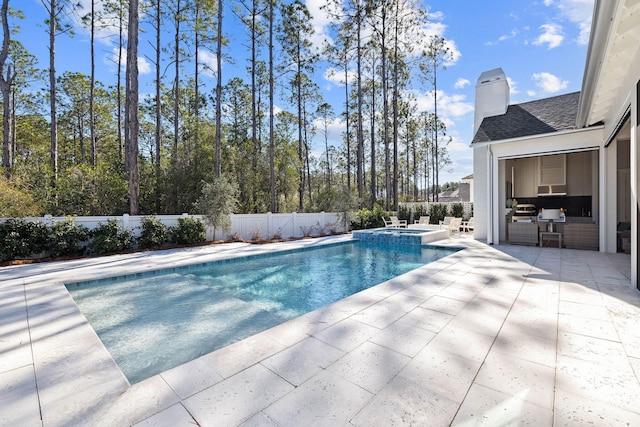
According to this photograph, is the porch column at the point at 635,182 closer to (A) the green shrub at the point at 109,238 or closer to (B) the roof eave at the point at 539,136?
(B) the roof eave at the point at 539,136

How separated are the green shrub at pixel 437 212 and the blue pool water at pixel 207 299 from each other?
7841mm

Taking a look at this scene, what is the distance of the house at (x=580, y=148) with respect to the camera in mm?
4112

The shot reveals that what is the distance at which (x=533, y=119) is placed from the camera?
A: 30.8 ft

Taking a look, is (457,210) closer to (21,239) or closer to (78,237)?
(78,237)

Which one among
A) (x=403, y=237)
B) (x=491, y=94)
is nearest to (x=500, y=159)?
(x=491, y=94)

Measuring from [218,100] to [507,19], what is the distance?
11.3 m

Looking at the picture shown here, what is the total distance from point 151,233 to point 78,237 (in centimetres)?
180

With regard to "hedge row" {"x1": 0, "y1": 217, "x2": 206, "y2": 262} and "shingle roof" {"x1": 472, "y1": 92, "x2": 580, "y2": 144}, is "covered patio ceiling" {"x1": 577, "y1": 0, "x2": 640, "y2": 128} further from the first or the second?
"hedge row" {"x1": 0, "y1": 217, "x2": 206, "y2": 262}

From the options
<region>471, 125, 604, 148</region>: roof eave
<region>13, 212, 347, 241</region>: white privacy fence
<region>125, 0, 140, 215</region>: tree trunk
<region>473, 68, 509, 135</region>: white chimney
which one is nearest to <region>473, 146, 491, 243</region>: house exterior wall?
<region>471, 125, 604, 148</region>: roof eave

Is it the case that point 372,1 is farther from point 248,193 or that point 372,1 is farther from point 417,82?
point 248,193

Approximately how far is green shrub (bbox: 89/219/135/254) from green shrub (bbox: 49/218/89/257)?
238 mm

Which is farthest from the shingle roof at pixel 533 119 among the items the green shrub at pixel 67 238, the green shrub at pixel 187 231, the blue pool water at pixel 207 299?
the green shrub at pixel 67 238

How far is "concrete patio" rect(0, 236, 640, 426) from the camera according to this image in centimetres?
181

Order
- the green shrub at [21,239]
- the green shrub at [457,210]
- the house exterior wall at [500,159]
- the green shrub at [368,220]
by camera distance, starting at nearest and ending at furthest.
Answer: the green shrub at [21,239] → the house exterior wall at [500,159] → the green shrub at [368,220] → the green shrub at [457,210]
